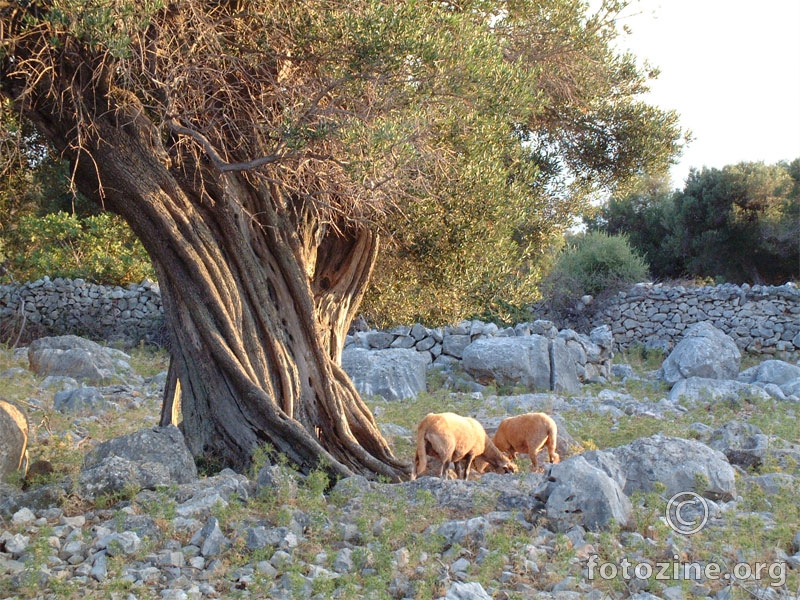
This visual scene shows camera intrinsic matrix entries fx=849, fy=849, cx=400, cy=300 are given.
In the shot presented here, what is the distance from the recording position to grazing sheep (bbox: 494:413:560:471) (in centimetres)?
834

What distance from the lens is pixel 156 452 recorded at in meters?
6.57

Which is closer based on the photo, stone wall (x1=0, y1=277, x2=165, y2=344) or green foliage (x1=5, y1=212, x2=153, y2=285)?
stone wall (x1=0, y1=277, x2=165, y2=344)

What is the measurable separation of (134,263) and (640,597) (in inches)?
706

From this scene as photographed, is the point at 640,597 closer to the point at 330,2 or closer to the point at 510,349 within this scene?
the point at 330,2

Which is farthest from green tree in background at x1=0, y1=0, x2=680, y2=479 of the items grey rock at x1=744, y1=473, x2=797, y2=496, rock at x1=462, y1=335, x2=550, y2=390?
rock at x1=462, y1=335, x2=550, y2=390

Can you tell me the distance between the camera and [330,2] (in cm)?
699

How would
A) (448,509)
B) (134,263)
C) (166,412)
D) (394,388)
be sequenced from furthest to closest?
(134,263) < (394,388) < (166,412) < (448,509)

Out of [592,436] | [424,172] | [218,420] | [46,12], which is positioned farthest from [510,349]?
[46,12]

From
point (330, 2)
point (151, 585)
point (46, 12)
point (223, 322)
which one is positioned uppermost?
point (330, 2)

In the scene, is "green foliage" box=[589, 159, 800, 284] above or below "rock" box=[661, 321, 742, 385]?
above

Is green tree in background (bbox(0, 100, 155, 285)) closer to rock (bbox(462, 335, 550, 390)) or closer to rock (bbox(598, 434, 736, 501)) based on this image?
rock (bbox(462, 335, 550, 390))

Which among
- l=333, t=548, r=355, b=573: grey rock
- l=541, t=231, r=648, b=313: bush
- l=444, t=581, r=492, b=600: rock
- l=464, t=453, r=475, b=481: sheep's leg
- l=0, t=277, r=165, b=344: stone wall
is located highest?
l=541, t=231, r=648, b=313: bush

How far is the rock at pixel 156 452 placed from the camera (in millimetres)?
6477

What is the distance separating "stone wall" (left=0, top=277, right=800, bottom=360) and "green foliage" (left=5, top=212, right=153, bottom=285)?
533mm
